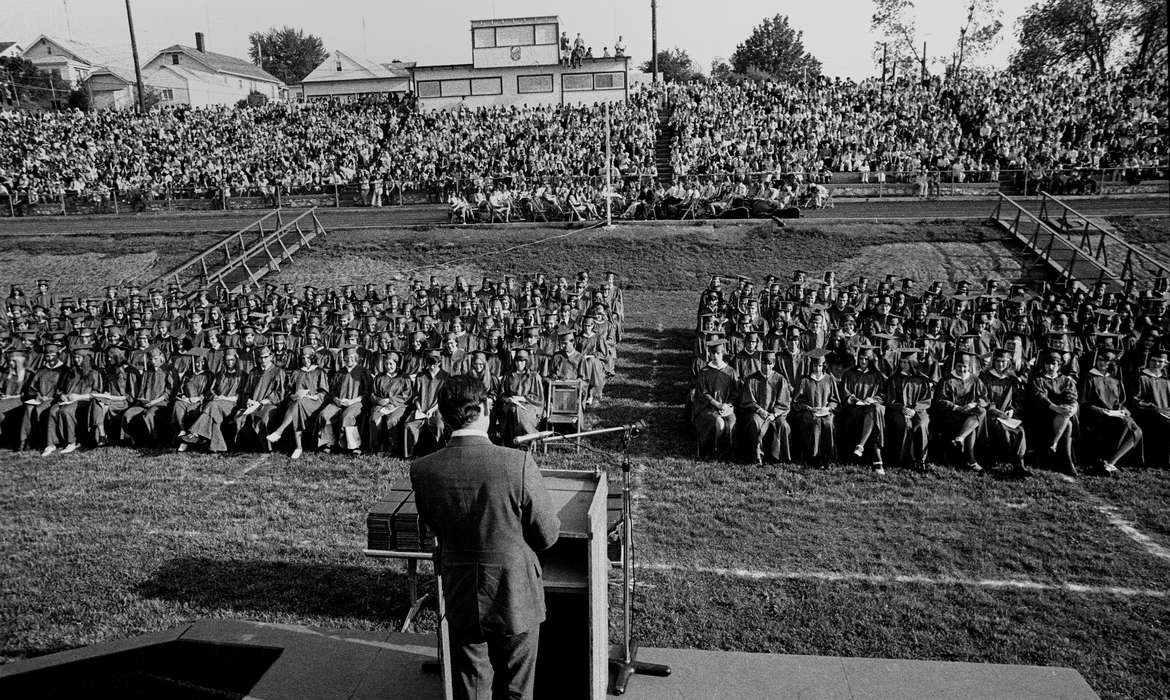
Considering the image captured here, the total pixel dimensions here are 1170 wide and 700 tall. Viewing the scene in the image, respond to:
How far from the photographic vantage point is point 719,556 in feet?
21.9

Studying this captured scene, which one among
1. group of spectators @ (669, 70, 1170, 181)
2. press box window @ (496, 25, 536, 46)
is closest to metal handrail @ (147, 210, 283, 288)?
group of spectators @ (669, 70, 1170, 181)

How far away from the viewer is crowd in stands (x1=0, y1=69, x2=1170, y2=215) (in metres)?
24.5

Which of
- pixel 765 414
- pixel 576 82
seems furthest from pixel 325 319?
pixel 576 82

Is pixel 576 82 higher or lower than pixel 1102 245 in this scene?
higher

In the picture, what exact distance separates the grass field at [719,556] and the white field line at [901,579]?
20 millimetres

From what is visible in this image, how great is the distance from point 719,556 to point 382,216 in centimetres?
2180

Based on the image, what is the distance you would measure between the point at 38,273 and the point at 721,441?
22.6 meters

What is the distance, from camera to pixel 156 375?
10594mm

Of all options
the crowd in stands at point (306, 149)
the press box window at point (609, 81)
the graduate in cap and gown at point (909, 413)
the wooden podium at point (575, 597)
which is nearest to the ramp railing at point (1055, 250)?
the graduate in cap and gown at point (909, 413)

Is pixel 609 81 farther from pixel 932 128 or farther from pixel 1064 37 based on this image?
pixel 1064 37

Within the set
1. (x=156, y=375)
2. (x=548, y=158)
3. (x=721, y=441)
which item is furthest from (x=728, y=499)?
(x=548, y=158)

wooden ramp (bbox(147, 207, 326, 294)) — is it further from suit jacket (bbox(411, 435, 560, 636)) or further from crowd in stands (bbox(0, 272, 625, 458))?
suit jacket (bbox(411, 435, 560, 636))

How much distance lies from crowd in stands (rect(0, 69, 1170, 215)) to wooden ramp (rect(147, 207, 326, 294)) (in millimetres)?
4368

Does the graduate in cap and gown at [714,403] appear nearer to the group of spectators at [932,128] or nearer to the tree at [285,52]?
the group of spectators at [932,128]
